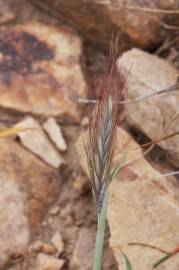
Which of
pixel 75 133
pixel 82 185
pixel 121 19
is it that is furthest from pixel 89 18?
pixel 82 185

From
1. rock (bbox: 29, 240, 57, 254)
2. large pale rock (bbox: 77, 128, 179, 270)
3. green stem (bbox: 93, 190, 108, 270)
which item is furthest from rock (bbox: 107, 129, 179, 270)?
green stem (bbox: 93, 190, 108, 270)

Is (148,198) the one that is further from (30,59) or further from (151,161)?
(30,59)

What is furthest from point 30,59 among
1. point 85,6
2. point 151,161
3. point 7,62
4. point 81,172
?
point 151,161

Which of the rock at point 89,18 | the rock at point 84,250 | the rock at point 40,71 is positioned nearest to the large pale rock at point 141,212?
the rock at point 84,250

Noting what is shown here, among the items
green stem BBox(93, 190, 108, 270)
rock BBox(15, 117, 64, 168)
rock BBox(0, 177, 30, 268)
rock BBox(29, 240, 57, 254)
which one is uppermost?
rock BBox(15, 117, 64, 168)

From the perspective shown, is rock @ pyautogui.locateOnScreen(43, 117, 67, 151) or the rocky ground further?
rock @ pyautogui.locateOnScreen(43, 117, 67, 151)

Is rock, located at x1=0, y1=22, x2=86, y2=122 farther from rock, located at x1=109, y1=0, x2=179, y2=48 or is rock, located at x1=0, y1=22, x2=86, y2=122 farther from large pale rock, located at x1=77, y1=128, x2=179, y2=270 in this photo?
large pale rock, located at x1=77, y1=128, x2=179, y2=270
